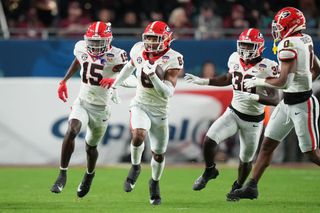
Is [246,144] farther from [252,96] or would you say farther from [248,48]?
[248,48]

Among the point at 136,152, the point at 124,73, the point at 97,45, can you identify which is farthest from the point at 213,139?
the point at 97,45

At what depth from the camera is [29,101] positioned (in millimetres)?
13906

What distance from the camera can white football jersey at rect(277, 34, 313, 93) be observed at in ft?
27.5

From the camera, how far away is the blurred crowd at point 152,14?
49.0ft

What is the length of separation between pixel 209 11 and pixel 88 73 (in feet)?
20.1

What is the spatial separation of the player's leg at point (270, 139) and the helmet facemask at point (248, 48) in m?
0.66

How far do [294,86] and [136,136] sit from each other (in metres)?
1.69

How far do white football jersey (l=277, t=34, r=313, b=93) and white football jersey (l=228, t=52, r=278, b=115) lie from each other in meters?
0.52

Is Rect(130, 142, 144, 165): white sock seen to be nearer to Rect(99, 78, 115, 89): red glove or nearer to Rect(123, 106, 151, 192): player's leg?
Rect(123, 106, 151, 192): player's leg

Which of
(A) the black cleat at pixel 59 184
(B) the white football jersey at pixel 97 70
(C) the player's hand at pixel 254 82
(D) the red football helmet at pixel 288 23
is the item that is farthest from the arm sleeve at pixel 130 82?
(D) the red football helmet at pixel 288 23

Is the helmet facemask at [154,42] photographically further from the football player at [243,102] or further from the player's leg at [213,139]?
the player's leg at [213,139]

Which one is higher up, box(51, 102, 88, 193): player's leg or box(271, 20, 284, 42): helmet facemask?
box(271, 20, 284, 42): helmet facemask

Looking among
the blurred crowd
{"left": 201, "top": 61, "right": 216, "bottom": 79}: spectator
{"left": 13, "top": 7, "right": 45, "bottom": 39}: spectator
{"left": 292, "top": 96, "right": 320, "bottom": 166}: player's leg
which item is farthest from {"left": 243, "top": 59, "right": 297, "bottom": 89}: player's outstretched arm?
{"left": 13, "top": 7, "right": 45, "bottom": 39}: spectator

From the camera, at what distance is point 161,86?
8461 millimetres
